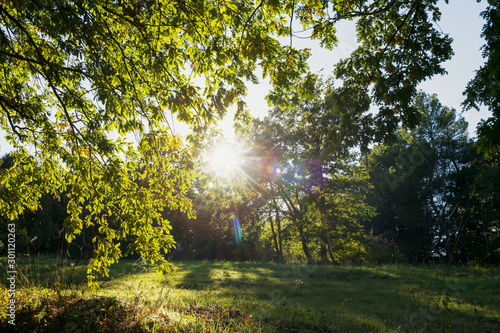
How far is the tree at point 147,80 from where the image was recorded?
4.70 meters

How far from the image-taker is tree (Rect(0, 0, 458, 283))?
470 cm

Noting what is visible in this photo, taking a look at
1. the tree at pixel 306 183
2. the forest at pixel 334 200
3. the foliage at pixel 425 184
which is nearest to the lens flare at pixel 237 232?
the forest at pixel 334 200

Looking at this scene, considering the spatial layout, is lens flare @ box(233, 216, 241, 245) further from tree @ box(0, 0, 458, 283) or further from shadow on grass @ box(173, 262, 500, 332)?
tree @ box(0, 0, 458, 283)

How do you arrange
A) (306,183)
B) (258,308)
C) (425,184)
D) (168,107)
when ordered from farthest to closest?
(425,184)
(306,183)
(258,308)
(168,107)

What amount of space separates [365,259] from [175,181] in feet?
81.7

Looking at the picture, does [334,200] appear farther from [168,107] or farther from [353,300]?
[168,107]

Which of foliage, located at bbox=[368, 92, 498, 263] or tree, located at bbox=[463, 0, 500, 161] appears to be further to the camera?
foliage, located at bbox=[368, 92, 498, 263]

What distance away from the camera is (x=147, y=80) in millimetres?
5449

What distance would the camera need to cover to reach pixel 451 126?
35.1 m

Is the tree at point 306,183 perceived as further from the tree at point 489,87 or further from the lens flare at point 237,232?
the lens flare at point 237,232

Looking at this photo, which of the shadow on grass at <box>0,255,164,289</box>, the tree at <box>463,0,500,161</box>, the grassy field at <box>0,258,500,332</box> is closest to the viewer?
the grassy field at <box>0,258,500,332</box>

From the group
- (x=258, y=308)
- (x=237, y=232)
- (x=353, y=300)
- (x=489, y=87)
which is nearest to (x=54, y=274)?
(x=258, y=308)

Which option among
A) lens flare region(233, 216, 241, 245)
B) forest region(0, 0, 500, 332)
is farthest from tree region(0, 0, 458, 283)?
lens flare region(233, 216, 241, 245)

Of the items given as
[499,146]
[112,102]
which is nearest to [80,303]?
[112,102]
